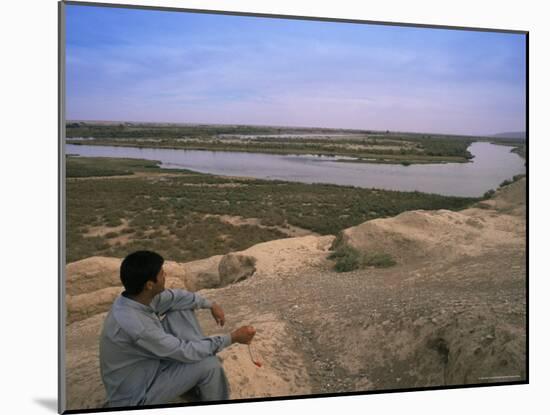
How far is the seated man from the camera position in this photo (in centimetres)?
523

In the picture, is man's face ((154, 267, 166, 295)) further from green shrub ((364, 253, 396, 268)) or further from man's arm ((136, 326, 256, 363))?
green shrub ((364, 253, 396, 268))

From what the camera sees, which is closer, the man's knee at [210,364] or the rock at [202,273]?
the man's knee at [210,364]

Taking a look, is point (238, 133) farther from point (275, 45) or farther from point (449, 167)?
point (449, 167)

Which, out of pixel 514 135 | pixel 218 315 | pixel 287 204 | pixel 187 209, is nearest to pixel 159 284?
pixel 218 315

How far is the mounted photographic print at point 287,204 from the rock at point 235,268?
2 centimetres

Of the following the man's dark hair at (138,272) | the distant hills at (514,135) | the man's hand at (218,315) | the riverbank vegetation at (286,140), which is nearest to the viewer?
the man's dark hair at (138,272)

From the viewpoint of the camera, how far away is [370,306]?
645 cm

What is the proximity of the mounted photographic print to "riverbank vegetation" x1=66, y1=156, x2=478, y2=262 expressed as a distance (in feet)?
0.06

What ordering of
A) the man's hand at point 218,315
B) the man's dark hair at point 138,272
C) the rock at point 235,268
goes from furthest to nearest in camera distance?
the rock at point 235,268, the man's hand at point 218,315, the man's dark hair at point 138,272

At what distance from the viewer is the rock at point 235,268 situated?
634 centimetres

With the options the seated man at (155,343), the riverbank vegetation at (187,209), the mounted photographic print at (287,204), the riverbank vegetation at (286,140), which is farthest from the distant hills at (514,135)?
the seated man at (155,343)

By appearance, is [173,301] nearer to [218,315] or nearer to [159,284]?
[159,284]

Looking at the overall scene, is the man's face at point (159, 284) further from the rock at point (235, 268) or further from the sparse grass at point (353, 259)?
the sparse grass at point (353, 259)

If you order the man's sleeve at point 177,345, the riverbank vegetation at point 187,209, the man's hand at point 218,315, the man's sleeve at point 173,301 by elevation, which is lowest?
the man's sleeve at point 177,345
